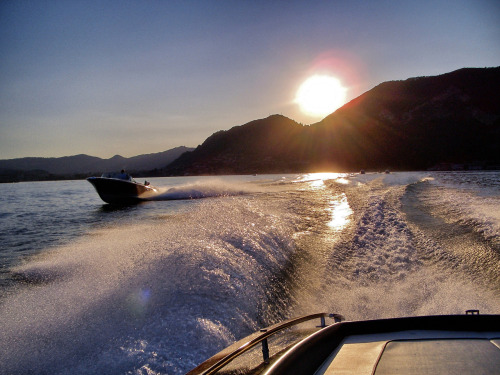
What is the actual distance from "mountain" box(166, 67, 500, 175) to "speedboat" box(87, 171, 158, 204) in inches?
3331

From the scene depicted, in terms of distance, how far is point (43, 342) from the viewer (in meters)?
3.05

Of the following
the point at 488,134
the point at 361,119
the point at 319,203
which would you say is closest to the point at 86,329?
the point at 319,203

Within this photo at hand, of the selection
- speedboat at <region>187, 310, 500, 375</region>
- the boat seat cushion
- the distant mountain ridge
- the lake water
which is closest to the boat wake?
the lake water

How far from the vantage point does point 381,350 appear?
6.91ft

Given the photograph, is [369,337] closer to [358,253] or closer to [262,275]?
[262,275]

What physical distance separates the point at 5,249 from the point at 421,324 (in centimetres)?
888

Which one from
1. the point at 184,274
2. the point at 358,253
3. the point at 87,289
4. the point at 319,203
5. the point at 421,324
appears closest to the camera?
the point at 421,324

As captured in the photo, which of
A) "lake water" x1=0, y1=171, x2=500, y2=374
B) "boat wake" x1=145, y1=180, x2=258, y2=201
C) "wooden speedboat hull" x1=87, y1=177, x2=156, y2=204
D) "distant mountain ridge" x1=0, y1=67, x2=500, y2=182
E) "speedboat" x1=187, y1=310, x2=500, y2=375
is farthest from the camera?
"distant mountain ridge" x1=0, y1=67, x2=500, y2=182

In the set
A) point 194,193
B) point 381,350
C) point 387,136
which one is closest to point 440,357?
point 381,350

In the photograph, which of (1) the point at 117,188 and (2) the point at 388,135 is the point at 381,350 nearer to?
(1) the point at 117,188

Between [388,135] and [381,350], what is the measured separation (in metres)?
109

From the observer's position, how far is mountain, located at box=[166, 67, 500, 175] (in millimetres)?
87625

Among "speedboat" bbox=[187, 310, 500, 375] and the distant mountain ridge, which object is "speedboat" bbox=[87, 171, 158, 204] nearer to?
"speedboat" bbox=[187, 310, 500, 375]

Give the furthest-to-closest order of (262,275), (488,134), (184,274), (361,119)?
(361,119) → (488,134) → (262,275) → (184,274)
